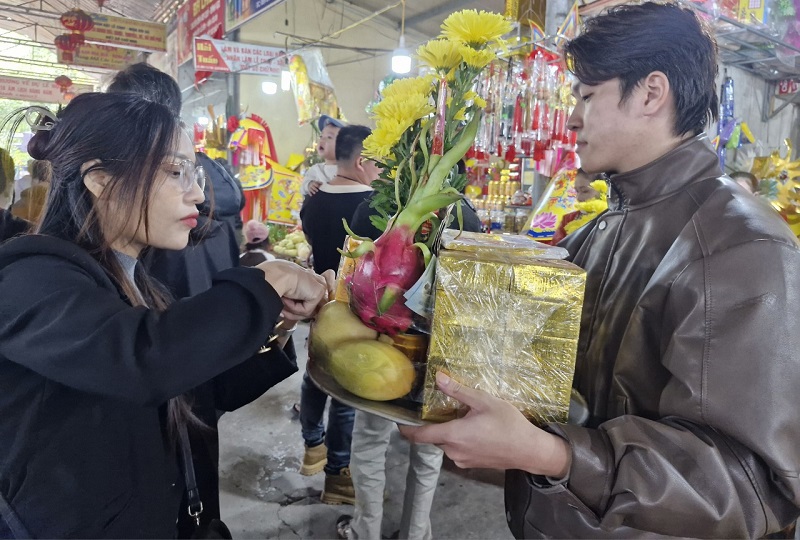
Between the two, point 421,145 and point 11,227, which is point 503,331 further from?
point 11,227

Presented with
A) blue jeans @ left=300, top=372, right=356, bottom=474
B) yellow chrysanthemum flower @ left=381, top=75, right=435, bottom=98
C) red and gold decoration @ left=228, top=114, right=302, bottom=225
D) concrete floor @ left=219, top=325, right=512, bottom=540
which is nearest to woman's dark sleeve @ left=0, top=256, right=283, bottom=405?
yellow chrysanthemum flower @ left=381, top=75, right=435, bottom=98

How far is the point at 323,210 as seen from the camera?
10.1ft

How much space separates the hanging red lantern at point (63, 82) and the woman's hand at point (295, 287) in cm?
1267

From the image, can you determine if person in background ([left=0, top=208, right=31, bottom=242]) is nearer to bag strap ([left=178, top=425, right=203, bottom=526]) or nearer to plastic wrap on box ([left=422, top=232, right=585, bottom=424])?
bag strap ([left=178, top=425, right=203, bottom=526])

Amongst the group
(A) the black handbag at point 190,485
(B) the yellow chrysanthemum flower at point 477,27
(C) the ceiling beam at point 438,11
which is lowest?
(A) the black handbag at point 190,485

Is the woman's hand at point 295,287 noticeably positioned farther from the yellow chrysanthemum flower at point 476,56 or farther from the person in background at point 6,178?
the person in background at point 6,178

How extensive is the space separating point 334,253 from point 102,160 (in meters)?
2.03

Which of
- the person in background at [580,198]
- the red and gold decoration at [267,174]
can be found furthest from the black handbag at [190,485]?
the red and gold decoration at [267,174]

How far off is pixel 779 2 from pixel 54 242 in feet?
14.5

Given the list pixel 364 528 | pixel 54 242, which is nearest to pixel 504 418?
pixel 54 242

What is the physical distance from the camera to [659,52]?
40.5 inches

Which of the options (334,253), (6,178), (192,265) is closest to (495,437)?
(192,265)

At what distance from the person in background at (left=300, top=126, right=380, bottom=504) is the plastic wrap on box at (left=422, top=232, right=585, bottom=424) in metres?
2.14

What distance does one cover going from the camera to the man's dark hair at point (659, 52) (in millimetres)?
1032
